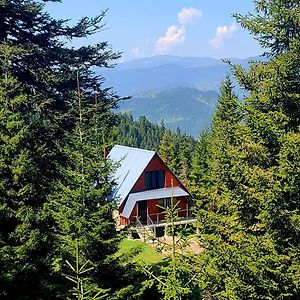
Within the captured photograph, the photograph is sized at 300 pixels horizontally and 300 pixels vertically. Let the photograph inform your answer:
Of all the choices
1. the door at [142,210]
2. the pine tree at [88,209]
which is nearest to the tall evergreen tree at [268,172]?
the pine tree at [88,209]

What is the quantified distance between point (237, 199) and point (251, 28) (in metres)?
5.37

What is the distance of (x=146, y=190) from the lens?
36094 mm

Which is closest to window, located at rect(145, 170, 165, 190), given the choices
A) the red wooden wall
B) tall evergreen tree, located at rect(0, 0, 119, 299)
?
the red wooden wall

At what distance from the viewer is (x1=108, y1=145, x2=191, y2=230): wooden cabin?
34.4 meters

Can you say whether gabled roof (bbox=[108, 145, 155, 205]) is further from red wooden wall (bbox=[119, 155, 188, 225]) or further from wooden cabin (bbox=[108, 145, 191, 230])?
red wooden wall (bbox=[119, 155, 188, 225])

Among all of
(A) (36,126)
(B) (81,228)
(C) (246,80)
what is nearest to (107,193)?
(B) (81,228)

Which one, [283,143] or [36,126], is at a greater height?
[36,126]

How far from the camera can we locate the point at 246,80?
1335cm

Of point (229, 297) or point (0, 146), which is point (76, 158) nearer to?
point (0, 146)

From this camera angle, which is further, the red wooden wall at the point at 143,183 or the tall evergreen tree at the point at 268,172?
the red wooden wall at the point at 143,183

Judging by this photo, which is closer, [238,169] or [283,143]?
[283,143]

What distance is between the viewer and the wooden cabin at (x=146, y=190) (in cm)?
3441

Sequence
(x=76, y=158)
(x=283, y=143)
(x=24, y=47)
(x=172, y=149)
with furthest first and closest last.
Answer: (x=172, y=149)
(x=24, y=47)
(x=76, y=158)
(x=283, y=143)

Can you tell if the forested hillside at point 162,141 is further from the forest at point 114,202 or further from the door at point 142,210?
the door at point 142,210
